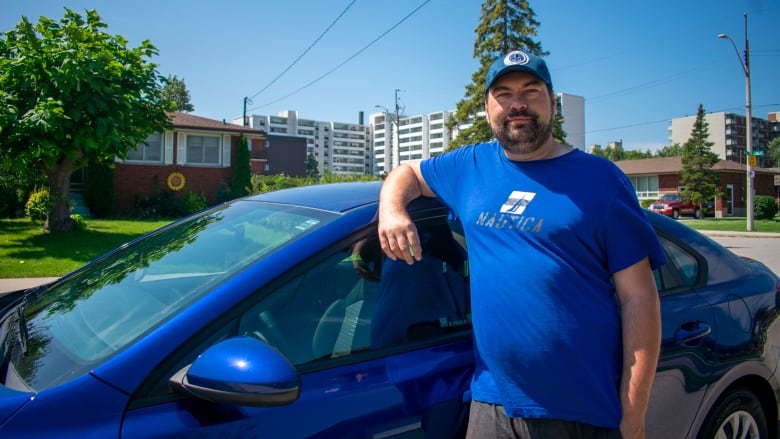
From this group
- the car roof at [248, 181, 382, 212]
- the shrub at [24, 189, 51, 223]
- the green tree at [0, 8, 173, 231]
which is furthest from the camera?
the shrub at [24, 189, 51, 223]

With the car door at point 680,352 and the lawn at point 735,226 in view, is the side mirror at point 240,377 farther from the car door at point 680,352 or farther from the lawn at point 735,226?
the lawn at point 735,226

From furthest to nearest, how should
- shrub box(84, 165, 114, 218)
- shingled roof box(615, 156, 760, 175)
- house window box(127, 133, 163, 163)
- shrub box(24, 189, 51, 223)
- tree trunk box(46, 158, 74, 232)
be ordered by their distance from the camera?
→ shingled roof box(615, 156, 760, 175) → house window box(127, 133, 163, 163) → shrub box(84, 165, 114, 218) → shrub box(24, 189, 51, 223) → tree trunk box(46, 158, 74, 232)

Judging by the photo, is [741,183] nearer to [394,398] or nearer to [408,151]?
[394,398]

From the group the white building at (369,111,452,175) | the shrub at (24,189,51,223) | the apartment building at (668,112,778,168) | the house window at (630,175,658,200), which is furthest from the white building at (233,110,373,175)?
the shrub at (24,189,51,223)

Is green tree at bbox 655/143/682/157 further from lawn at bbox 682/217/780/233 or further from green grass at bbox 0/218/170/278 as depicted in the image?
green grass at bbox 0/218/170/278

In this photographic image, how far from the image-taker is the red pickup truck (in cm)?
3841

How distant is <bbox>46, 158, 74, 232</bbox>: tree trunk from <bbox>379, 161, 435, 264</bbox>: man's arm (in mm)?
13781

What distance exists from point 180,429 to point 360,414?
1.65 feet

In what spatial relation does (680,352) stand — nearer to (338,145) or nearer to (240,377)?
(240,377)

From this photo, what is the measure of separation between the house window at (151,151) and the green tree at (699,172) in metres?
36.6

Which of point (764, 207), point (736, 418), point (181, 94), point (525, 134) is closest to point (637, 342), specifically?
point (525, 134)

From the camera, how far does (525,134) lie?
181 cm

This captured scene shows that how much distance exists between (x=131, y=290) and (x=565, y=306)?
5.15 ft

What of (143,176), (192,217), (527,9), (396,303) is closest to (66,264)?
(192,217)
